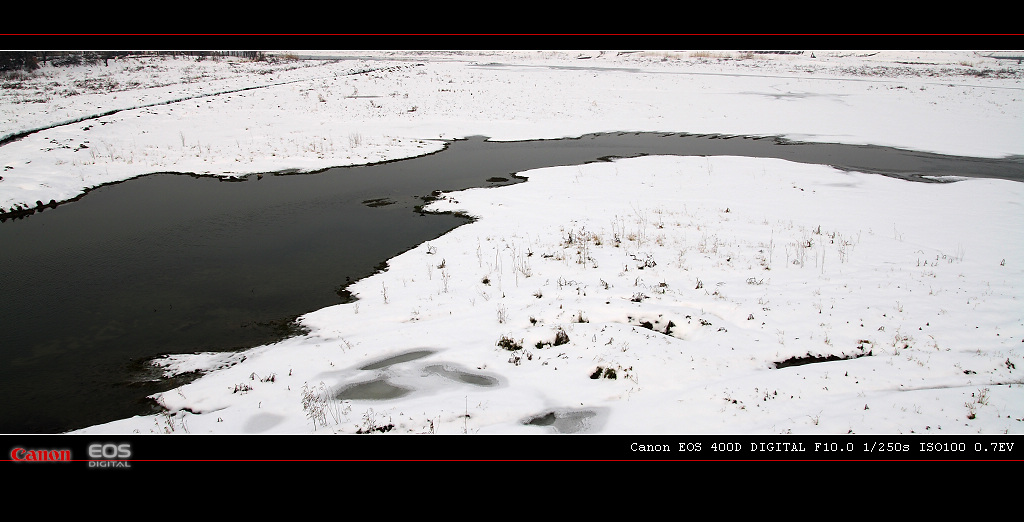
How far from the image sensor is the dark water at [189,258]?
8.88 m

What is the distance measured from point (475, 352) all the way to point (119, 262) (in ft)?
35.0

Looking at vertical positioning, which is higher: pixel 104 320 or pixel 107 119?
pixel 107 119

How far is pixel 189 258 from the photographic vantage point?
45.5ft

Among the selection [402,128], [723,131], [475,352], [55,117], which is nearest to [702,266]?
[475,352]

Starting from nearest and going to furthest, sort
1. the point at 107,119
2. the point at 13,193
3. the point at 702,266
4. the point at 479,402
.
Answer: the point at 479,402 < the point at 702,266 < the point at 13,193 < the point at 107,119

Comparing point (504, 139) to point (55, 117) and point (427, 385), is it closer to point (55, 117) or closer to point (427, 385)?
point (427, 385)

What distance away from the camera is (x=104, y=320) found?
34.9 ft
